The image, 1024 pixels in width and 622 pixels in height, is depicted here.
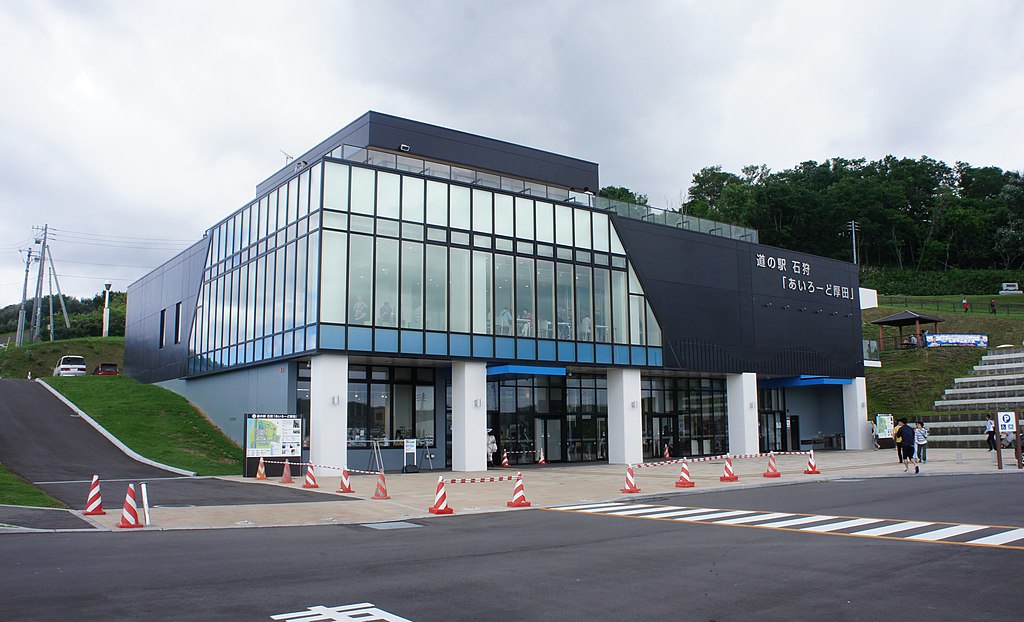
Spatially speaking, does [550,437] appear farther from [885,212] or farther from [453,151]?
[885,212]

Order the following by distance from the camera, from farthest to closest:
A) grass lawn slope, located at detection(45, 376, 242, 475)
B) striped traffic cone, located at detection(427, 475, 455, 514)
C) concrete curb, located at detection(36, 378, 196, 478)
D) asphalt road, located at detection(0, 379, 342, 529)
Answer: grass lawn slope, located at detection(45, 376, 242, 475) < concrete curb, located at detection(36, 378, 196, 478) < asphalt road, located at detection(0, 379, 342, 529) < striped traffic cone, located at detection(427, 475, 455, 514)

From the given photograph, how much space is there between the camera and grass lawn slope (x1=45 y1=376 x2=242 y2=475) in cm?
3008

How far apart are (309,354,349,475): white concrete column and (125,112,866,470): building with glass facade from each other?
0.07 m

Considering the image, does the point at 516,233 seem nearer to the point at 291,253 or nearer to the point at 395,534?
the point at 291,253

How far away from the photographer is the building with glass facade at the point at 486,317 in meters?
29.6

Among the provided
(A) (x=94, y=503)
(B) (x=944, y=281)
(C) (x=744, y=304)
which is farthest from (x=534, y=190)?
(B) (x=944, y=281)

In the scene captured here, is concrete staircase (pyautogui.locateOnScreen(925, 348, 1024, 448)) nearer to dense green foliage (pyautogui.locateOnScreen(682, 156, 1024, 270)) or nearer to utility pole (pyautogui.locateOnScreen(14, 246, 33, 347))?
dense green foliage (pyautogui.locateOnScreen(682, 156, 1024, 270))

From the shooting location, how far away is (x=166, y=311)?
4422cm

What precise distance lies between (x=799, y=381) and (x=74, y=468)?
3600 cm

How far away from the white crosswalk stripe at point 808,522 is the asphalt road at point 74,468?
8262 millimetres

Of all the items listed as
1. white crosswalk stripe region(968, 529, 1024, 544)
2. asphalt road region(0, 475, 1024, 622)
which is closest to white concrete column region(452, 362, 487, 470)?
asphalt road region(0, 475, 1024, 622)

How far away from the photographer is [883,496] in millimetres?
18469

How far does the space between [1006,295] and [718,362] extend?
62.9 meters

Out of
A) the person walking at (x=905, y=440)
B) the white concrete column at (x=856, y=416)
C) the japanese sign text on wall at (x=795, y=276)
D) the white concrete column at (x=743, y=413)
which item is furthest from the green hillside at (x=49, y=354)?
the person walking at (x=905, y=440)
